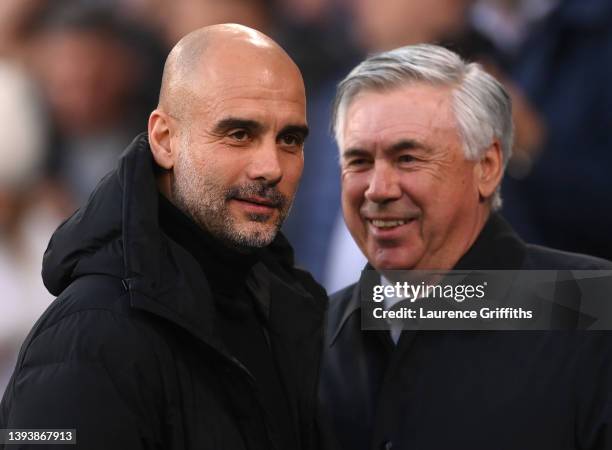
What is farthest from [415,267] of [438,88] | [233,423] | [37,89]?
[37,89]

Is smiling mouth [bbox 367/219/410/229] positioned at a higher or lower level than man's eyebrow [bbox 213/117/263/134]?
lower

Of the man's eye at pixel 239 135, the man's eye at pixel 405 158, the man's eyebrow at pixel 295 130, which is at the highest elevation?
the man's eye at pixel 405 158

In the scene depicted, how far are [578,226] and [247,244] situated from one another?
162 cm

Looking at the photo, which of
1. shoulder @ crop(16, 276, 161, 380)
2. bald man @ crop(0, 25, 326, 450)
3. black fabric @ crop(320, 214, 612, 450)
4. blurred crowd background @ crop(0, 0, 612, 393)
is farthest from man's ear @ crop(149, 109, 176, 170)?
blurred crowd background @ crop(0, 0, 612, 393)

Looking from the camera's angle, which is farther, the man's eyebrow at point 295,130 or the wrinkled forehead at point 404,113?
the wrinkled forehead at point 404,113

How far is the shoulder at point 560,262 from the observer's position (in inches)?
79.3

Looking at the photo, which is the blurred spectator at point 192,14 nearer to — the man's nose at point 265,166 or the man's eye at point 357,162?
the man's eye at point 357,162

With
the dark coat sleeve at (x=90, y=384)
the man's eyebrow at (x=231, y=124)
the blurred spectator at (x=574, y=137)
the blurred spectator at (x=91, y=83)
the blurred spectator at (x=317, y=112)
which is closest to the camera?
the dark coat sleeve at (x=90, y=384)

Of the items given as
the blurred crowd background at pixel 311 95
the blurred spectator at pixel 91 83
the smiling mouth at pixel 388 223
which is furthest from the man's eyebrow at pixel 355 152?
the blurred spectator at pixel 91 83

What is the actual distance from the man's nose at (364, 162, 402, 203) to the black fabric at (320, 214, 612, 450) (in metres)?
0.21

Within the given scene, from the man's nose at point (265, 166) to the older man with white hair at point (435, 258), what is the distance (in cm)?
45

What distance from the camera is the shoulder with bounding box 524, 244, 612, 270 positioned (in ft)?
6.61

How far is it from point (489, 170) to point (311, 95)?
1.19 metres

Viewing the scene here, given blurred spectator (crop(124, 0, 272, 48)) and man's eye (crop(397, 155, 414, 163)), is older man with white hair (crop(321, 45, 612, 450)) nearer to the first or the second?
man's eye (crop(397, 155, 414, 163))
